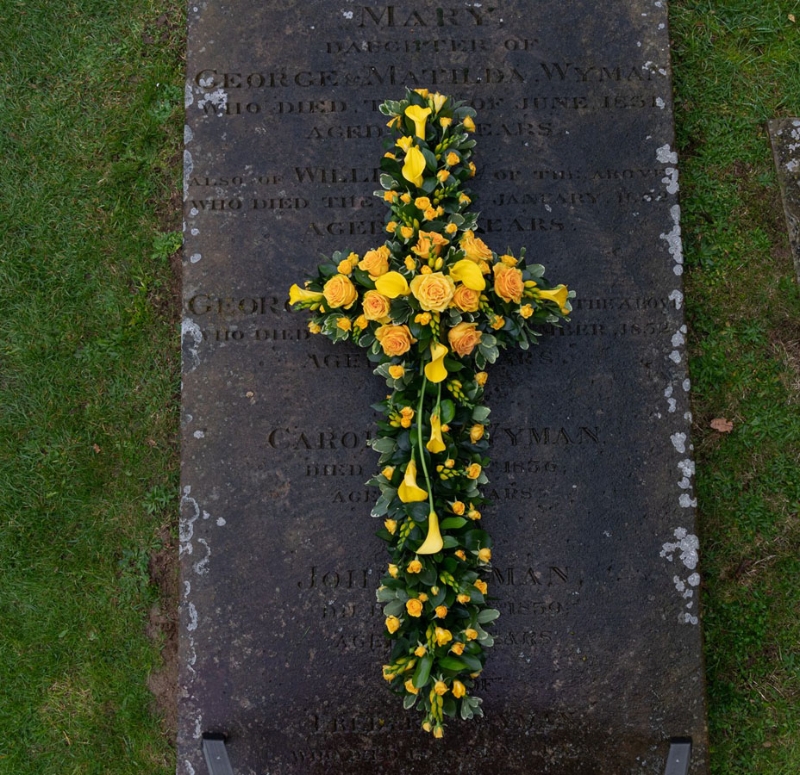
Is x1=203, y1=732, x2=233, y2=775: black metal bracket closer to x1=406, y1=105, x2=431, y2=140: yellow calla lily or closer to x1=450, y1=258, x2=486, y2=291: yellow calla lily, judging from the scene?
x1=450, y1=258, x2=486, y2=291: yellow calla lily

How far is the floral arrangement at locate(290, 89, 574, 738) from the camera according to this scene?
2465mm

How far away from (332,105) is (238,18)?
567mm

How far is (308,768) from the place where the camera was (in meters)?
2.80

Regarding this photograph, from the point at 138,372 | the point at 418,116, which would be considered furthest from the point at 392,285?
the point at 138,372

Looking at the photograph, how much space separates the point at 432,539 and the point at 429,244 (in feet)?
3.40

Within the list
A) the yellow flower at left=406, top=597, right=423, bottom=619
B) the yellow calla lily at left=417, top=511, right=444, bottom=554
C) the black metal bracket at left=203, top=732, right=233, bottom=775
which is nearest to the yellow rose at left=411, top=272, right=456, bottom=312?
the yellow calla lily at left=417, top=511, right=444, bottom=554

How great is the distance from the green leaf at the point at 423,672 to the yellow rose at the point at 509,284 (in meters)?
1.30

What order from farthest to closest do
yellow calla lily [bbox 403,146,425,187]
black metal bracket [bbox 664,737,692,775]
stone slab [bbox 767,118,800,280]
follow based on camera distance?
stone slab [bbox 767,118,800,280], black metal bracket [bbox 664,737,692,775], yellow calla lily [bbox 403,146,425,187]

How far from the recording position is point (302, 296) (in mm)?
2656

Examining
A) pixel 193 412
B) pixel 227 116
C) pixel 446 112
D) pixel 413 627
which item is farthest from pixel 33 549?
pixel 446 112

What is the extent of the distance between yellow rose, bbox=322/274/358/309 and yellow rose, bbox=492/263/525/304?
522 mm

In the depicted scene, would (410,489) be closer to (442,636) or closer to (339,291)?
(442,636)

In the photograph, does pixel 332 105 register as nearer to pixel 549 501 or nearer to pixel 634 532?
pixel 549 501

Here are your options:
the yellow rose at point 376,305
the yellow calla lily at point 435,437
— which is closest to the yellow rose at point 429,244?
the yellow rose at point 376,305
